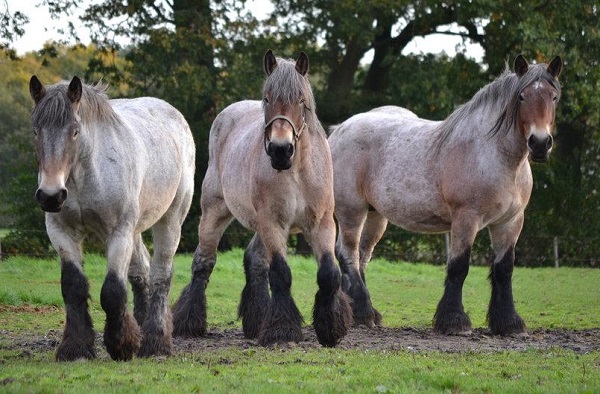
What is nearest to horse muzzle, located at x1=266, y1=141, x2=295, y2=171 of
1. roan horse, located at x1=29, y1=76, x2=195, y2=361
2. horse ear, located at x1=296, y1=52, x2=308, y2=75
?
horse ear, located at x1=296, y1=52, x2=308, y2=75

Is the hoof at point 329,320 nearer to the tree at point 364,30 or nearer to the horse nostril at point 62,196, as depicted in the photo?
the horse nostril at point 62,196

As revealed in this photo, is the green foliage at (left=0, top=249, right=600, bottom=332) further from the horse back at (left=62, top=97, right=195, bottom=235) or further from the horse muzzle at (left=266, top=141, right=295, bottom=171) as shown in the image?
the horse muzzle at (left=266, top=141, right=295, bottom=171)

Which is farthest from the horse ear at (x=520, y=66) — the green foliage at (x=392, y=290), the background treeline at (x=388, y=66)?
the background treeline at (x=388, y=66)

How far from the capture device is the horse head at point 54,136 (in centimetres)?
766

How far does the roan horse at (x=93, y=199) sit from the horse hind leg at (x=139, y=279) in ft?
0.89

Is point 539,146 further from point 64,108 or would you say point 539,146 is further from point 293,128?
point 64,108

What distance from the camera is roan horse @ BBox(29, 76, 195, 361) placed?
7.92 m

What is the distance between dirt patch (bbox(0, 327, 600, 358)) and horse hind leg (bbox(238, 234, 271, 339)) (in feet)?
0.64

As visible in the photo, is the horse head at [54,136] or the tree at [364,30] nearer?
the horse head at [54,136]

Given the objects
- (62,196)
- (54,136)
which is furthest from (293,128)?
(62,196)

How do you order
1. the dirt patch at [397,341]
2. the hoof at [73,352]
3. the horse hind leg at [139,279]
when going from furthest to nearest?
the horse hind leg at [139,279] → the dirt patch at [397,341] → the hoof at [73,352]

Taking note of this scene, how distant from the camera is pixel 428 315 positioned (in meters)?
14.0

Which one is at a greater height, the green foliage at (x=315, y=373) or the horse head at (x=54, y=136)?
the horse head at (x=54, y=136)

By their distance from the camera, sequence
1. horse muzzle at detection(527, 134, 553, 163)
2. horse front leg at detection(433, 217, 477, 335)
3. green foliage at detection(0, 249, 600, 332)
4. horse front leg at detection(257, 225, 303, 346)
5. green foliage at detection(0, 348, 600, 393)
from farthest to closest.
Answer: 1. green foliage at detection(0, 249, 600, 332)
2. horse front leg at detection(433, 217, 477, 335)
3. horse muzzle at detection(527, 134, 553, 163)
4. horse front leg at detection(257, 225, 303, 346)
5. green foliage at detection(0, 348, 600, 393)
